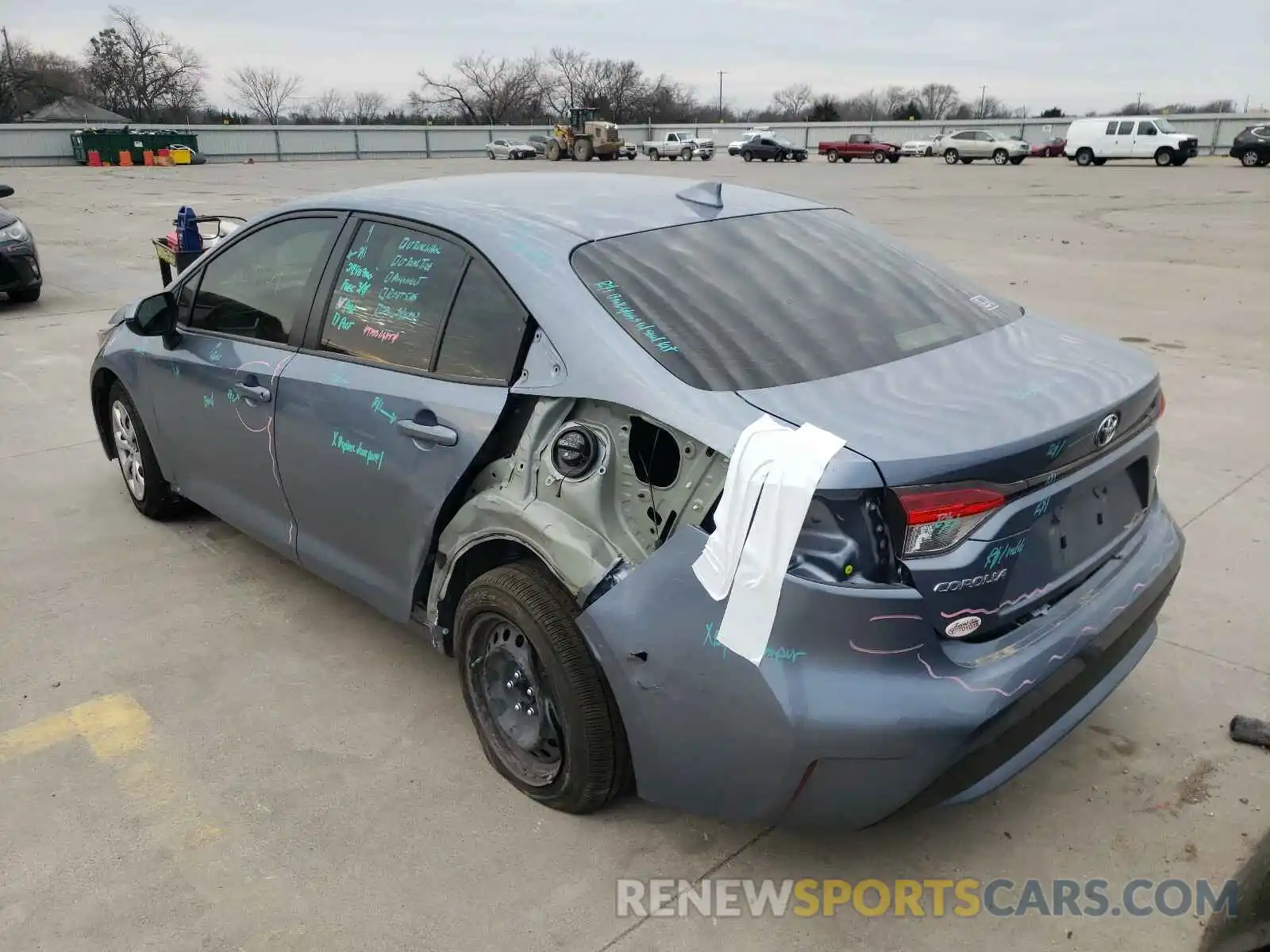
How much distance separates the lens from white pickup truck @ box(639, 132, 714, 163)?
1957 inches

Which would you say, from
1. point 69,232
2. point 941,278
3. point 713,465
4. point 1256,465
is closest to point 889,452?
point 713,465

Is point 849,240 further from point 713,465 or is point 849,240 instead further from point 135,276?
point 135,276

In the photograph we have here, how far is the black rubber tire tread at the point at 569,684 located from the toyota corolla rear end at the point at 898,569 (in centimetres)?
11

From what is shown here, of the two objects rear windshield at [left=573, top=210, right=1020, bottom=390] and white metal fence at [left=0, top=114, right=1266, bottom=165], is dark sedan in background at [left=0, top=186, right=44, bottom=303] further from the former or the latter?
white metal fence at [left=0, top=114, right=1266, bottom=165]

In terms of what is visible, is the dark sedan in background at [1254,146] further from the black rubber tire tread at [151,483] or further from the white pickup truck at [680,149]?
the black rubber tire tread at [151,483]

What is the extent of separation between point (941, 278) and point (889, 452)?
4.56ft

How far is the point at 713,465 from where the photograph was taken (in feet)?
7.04

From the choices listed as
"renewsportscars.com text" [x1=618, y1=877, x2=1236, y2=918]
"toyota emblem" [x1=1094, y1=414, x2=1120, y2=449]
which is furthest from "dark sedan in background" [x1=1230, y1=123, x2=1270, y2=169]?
"renewsportscars.com text" [x1=618, y1=877, x2=1236, y2=918]

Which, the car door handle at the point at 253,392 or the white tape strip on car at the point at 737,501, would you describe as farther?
the car door handle at the point at 253,392

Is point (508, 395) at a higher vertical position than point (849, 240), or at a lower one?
lower

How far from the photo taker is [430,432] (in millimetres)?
2758

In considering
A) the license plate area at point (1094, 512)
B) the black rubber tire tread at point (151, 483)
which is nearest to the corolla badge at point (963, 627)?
the license plate area at point (1094, 512)

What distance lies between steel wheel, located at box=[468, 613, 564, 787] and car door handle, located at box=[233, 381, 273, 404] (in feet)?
4.20

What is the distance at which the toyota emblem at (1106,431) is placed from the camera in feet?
7.63
